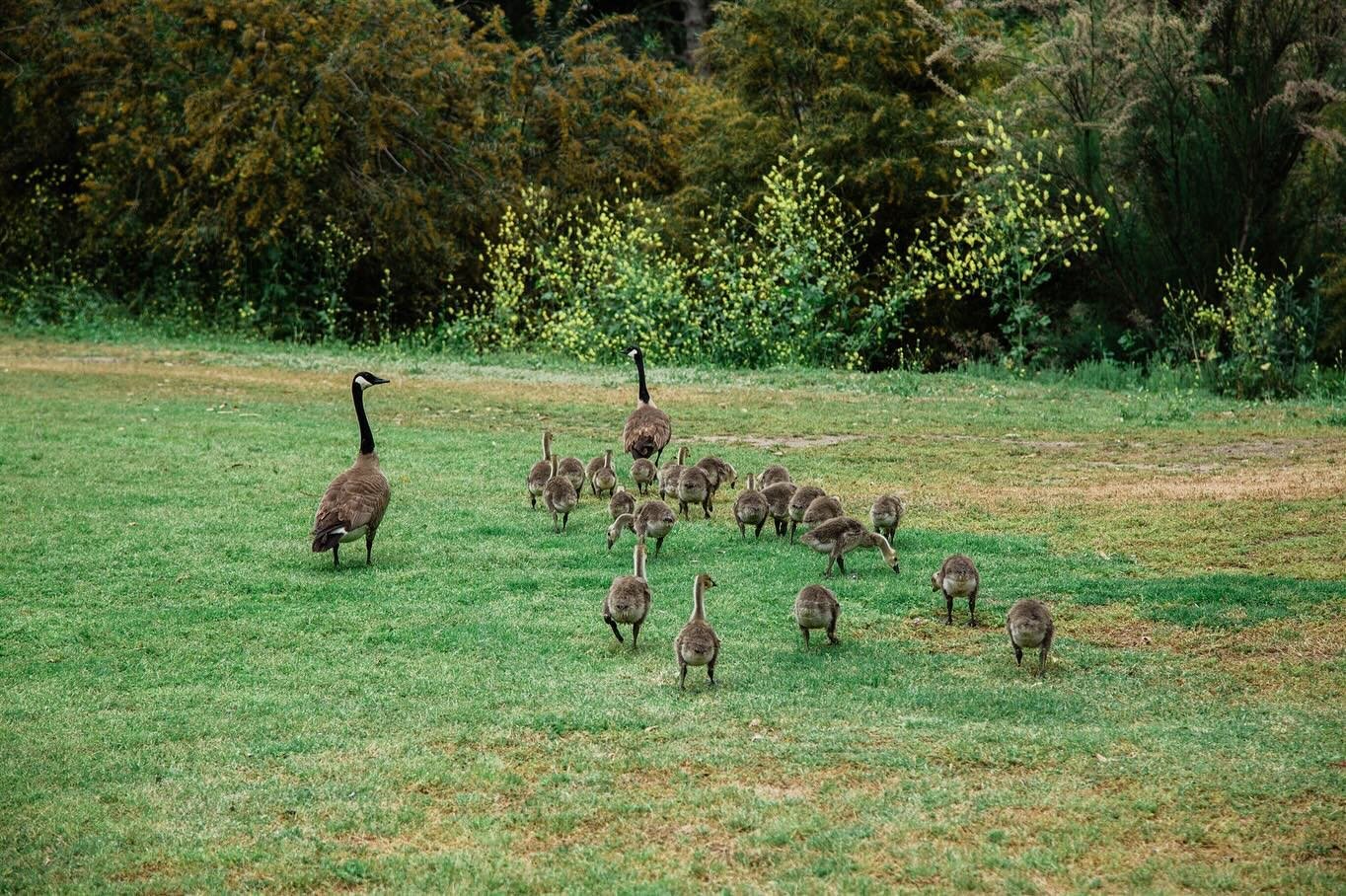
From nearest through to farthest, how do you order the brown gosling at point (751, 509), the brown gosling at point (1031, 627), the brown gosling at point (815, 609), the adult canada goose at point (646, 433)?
the brown gosling at point (1031, 627), the brown gosling at point (815, 609), the brown gosling at point (751, 509), the adult canada goose at point (646, 433)

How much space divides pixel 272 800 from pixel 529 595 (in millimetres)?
3891

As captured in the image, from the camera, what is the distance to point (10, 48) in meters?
30.8

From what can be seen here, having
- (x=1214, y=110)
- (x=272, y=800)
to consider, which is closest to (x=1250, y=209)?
(x=1214, y=110)

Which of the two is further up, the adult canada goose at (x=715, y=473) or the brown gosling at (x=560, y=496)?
the adult canada goose at (x=715, y=473)

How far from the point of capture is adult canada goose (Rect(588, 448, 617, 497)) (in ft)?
44.2

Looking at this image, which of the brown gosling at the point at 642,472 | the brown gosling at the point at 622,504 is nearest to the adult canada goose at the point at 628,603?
the brown gosling at the point at 622,504

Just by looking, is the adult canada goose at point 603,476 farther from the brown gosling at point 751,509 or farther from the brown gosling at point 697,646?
the brown gosling at point 697,646

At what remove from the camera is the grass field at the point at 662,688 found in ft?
19.5

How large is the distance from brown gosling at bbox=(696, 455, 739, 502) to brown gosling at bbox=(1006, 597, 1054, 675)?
484 centimetres

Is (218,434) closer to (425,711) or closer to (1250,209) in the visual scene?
(425,711)

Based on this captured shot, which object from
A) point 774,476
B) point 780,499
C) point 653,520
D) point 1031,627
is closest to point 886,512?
point 780,499

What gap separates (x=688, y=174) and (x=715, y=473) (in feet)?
51.5

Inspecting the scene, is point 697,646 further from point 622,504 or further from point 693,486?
point 693,486

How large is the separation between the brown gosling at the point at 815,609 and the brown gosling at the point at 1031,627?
1.04 m
